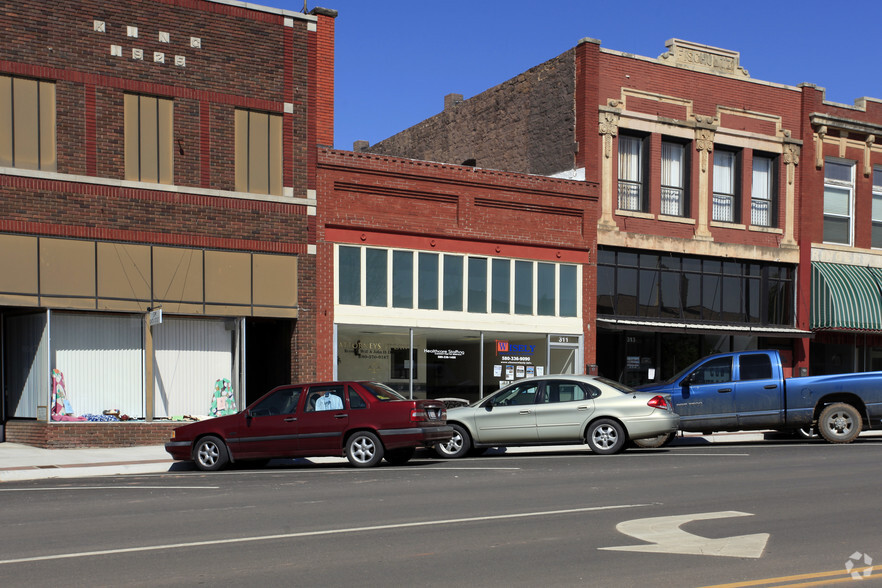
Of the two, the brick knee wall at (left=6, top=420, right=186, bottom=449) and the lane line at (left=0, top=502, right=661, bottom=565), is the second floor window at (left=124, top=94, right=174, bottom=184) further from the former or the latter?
the lane line at (left=0, top=502, right=661, bottom=565)

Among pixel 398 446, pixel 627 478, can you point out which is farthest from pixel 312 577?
pixel 398 446

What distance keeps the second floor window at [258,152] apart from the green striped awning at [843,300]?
1747 centimetres

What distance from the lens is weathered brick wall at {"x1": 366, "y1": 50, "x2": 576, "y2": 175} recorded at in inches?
1153

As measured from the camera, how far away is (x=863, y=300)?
3164cm

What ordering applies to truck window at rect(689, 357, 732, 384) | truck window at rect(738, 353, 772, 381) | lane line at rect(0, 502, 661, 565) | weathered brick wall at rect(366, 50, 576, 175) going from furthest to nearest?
weathered brick wall at rect(366, 50, 576, 175)
truck window at rect(689, 357, 732, 384)
truck window at rect(738, 353, 772, 381)
lane line at rect(0, 502, 661, 565)

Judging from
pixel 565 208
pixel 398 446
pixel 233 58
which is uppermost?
pixel 233 58

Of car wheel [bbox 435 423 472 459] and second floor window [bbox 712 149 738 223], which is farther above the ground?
second floor window [bbox 712 149 738 223]

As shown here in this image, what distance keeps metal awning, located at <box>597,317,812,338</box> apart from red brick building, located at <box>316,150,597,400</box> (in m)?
0.94

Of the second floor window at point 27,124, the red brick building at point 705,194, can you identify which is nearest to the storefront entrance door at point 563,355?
the red brick building at point 705,194

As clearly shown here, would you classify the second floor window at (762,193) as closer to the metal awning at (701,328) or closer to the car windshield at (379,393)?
the metal awning at (701,328)

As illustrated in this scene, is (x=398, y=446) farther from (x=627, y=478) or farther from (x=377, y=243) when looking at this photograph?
(x=377, y=243)

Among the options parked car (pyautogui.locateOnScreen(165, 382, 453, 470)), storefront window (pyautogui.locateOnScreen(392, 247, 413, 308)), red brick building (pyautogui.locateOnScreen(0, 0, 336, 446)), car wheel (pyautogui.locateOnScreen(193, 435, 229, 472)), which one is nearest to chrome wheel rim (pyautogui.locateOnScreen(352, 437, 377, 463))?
parked car (pyautogui.locateOnScreen(165, 382, 453, 470))

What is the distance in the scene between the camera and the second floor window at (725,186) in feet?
102

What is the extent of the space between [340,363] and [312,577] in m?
17.3
